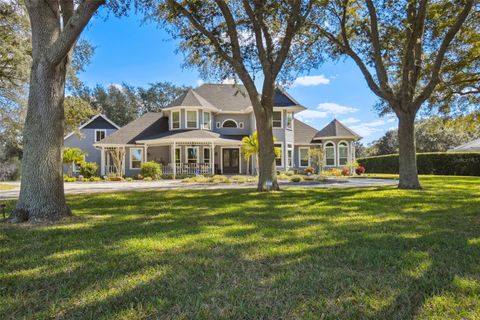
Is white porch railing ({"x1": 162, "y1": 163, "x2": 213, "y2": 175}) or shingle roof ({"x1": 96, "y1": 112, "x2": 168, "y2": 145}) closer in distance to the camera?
white porch railing ({"x1": 162, "y1": 163, "x2": 213, "y2": 175})

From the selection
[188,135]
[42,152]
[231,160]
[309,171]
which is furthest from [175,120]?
[42,152]

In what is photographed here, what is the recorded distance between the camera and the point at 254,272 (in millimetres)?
3576

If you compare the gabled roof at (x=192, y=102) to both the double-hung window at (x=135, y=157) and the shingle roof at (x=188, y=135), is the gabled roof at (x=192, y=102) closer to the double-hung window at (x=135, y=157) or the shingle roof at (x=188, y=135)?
the shingle roof at (x=188, y=135)

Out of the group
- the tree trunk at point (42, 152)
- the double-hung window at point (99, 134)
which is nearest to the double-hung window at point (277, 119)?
the double-hung window at point (99, 134)

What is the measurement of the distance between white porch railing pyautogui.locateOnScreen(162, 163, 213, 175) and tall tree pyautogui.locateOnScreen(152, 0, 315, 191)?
13034 mm

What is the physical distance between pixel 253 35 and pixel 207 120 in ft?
48.4

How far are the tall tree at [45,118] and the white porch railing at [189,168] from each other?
1903 cm

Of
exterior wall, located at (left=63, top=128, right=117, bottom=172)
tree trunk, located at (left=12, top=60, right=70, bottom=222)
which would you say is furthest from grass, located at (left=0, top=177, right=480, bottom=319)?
exterior wall, located at (left=63, top=128, right=117, bottom=172)

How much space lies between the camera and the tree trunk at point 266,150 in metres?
12.2

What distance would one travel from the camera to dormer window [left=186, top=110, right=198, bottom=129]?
27078 millimetres

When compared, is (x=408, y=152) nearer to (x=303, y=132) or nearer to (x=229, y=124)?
(x=229, y=124)

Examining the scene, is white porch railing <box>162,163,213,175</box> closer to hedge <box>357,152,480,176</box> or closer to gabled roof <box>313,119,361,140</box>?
gabled roof <box>313,119,361,140</box>

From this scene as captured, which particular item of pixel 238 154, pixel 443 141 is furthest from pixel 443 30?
pixel 443 141

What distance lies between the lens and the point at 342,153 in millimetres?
29500
